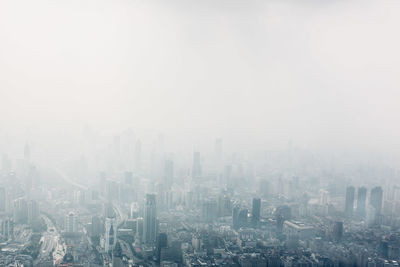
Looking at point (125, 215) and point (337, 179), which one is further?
point (337, 179)

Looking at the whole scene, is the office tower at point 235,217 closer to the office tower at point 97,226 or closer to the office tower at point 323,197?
the office tower at point 323,197

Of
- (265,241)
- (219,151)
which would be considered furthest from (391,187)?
(219,151)

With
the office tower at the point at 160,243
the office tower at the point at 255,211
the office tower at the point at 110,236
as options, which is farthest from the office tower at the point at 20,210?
the office tower at the point at 255,211

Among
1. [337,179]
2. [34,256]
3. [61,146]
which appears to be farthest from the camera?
[337,179]

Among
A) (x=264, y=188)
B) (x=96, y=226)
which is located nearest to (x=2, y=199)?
(x=96, y=226)

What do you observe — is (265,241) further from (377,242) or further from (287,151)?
(287,151)
